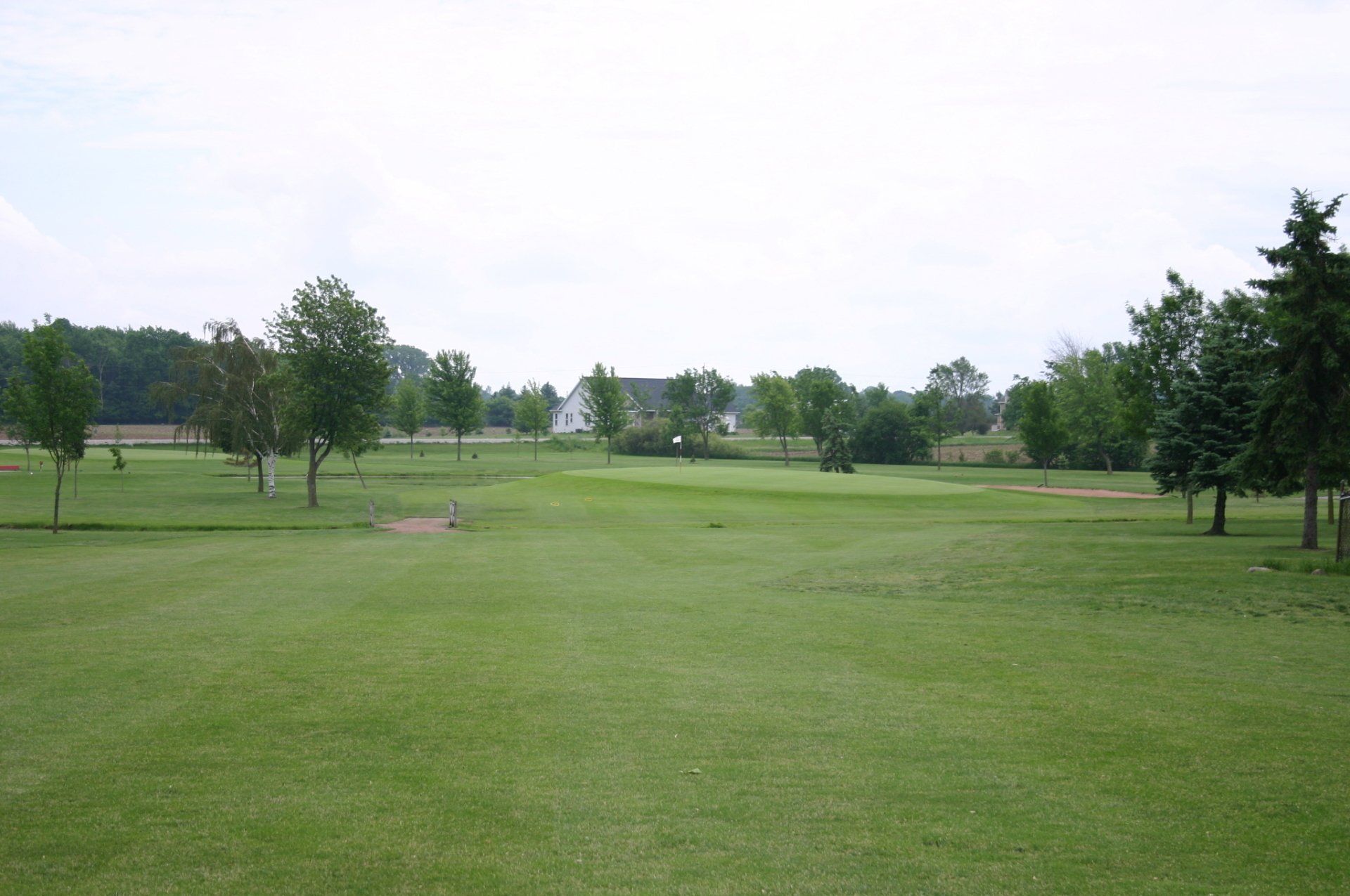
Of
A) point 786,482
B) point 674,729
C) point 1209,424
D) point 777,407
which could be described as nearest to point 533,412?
point 777,407

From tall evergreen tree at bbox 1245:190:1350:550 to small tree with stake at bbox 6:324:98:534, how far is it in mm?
34966

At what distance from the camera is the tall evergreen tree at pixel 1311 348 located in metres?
20.4

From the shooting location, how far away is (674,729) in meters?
7.97

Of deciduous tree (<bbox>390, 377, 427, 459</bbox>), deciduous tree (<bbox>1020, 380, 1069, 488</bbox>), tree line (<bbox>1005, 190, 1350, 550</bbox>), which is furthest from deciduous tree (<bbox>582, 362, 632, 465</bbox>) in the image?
tree line (<bbox>1005, 190, 1350, 550</bbox>)

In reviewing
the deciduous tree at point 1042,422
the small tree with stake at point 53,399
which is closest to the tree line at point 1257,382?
the deciduous tree at point 1042,422

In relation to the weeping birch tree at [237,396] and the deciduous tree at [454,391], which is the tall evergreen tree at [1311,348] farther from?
the deciduous tree at [454,391]

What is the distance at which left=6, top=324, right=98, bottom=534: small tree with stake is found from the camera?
30.4m

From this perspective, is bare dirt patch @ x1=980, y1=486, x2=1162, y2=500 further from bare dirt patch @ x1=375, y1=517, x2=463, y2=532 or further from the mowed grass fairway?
the mowed grass fairway

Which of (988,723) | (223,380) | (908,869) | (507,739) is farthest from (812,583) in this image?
(223,380)

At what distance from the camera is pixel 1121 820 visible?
19.5 ft

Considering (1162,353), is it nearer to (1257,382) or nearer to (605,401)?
(1257,382)

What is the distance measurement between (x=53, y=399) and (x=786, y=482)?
3522cm

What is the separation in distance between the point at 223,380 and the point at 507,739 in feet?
153

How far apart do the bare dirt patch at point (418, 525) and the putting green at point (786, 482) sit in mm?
17910
